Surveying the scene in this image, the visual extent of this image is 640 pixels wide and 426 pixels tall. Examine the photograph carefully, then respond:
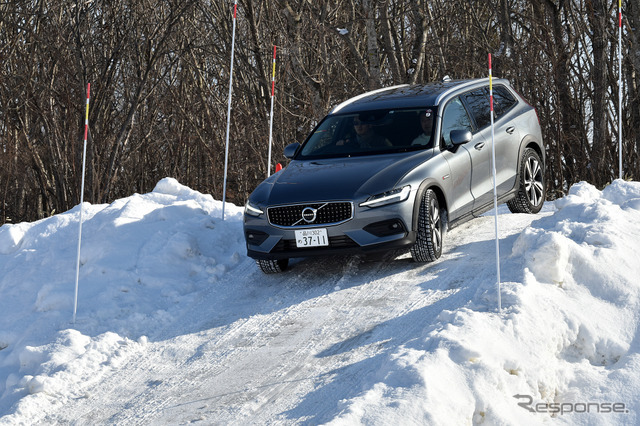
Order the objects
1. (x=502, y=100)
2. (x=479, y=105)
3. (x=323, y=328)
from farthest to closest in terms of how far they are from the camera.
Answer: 1. (x=502, y=100)
2. (x=479, y=105)
3. (x=323, y=328)

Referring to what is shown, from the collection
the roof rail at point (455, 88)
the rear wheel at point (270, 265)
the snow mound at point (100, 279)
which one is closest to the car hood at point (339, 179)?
the rear wheel at point (270, 265)

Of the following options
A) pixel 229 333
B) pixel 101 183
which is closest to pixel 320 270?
pixel 229 333

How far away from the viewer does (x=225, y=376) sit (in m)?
6.50

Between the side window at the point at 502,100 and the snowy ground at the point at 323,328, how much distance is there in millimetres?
1328

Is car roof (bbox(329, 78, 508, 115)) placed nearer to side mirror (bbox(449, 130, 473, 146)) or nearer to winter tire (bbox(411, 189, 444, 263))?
side mirror (bbox(449, 130, 473, 146))

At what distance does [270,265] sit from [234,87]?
1535 centimetres

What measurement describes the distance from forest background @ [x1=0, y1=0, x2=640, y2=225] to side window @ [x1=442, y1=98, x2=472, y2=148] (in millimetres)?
6470

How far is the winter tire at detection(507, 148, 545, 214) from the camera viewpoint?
409 inches

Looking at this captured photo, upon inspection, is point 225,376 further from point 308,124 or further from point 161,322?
point 308,124

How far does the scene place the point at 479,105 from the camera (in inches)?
399

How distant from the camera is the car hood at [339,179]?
8.14 m

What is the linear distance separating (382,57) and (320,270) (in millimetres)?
16918

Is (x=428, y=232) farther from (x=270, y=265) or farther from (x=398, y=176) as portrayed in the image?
(x=270, y=265)

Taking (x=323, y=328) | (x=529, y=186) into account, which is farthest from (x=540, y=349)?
(x=529, y=186)
